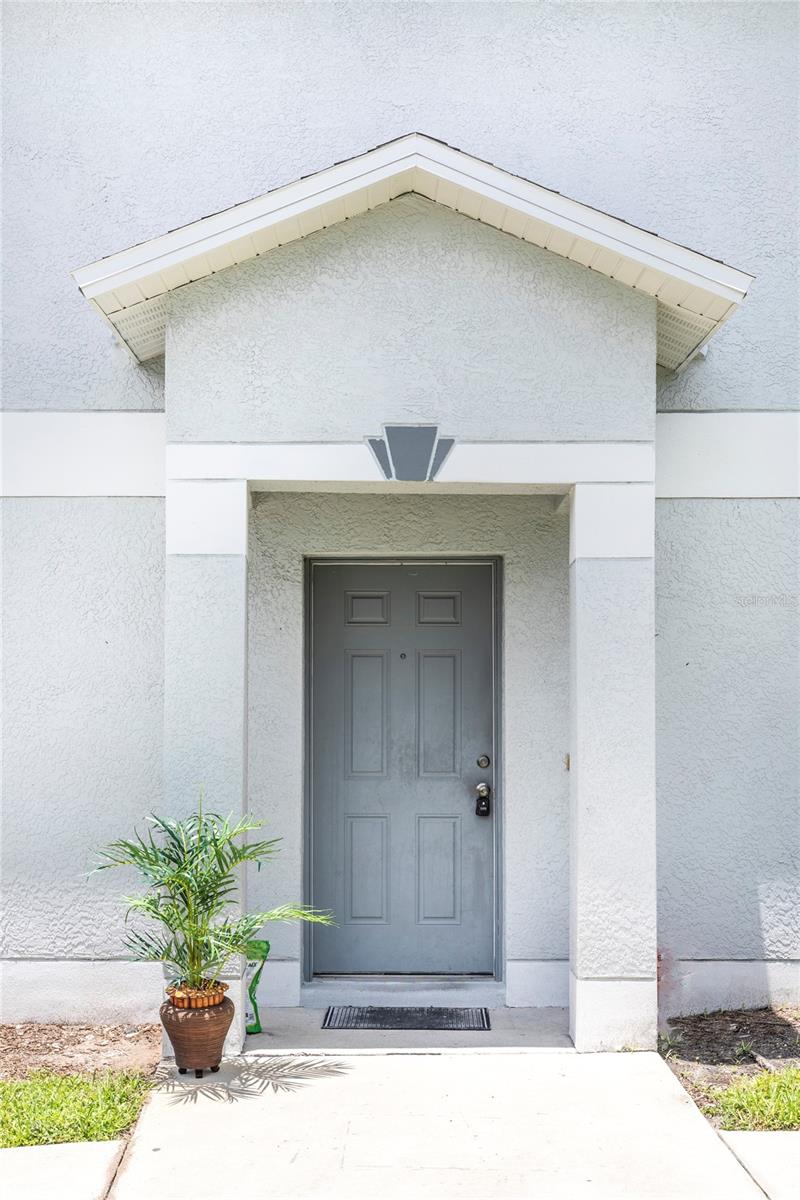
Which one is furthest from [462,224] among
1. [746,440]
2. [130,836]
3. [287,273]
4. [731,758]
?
[130,836]

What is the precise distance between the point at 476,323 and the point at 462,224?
51 cm

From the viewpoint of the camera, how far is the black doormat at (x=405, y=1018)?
6.45 metres

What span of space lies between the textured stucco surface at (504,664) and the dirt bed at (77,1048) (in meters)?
0.95

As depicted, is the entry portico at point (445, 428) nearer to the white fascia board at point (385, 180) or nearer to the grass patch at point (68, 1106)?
the white fascia board at point (385, 180)

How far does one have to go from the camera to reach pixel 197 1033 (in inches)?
217

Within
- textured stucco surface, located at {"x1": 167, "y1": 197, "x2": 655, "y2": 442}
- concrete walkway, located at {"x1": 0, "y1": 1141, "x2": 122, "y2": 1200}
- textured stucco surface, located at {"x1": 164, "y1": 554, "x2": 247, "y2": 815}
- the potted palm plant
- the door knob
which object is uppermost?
textured stucco surface, located at {"x1": 167, "y1": 197, "x2": 655, "y2": 442}

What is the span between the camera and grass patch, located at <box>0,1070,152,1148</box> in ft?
16.2

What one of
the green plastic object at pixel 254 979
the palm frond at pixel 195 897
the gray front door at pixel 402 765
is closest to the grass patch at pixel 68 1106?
the palm frond at pixel 195 897

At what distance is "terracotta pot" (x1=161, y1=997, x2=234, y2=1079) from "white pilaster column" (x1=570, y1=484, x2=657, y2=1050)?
178cm

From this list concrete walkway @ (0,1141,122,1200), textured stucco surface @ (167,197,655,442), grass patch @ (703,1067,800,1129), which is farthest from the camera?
textured stucco surface @ (167,197,655,442)

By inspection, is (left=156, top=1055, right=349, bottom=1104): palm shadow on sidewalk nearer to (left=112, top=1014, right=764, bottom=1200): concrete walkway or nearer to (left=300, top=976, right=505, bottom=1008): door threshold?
(left=112, top=1014, right=764, bottom=1200): concrete walkway

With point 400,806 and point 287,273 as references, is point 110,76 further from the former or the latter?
point 400,806

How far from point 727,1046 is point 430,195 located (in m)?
4.64

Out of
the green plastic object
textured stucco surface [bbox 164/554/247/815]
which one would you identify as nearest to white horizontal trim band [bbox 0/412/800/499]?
textured stucco surface [bbox 164/554/247/815]
